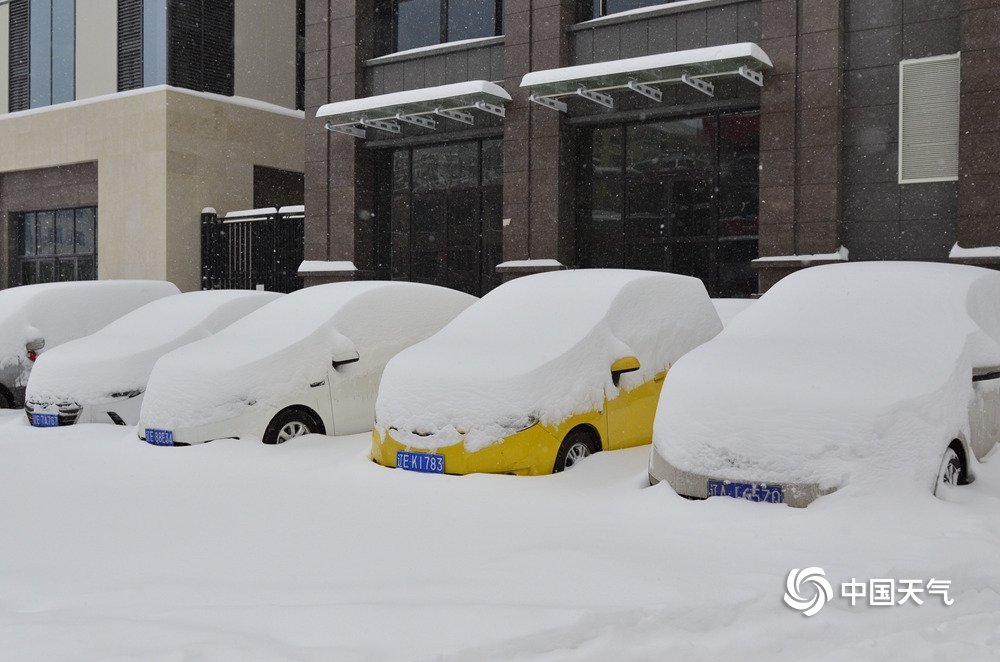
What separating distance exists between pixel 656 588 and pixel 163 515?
10.7ft

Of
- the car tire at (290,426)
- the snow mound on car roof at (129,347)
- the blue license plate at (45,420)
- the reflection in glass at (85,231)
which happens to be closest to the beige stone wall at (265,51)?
the reflection in glass at (85,231)

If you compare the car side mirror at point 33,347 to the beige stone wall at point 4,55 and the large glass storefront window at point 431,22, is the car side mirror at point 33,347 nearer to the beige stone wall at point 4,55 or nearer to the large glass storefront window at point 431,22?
the large glass storefront window at point 431,22

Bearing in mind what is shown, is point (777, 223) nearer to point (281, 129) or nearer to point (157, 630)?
point (157, 630)

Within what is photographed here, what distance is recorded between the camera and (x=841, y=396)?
18.3 feet

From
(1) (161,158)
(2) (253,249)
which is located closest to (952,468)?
(2) (253,249)

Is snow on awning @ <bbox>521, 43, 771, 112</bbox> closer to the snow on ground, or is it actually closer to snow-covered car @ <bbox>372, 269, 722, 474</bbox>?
snow-covered car @ <bbox>372, 269, 722, 474</bbox>

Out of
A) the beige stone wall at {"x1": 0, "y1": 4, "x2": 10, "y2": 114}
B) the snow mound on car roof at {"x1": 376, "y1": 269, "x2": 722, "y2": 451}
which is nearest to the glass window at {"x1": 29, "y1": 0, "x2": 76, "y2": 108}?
the beige stone wall at {"x1": 0, "y1": 4, "x2": 10, "y2": 114}

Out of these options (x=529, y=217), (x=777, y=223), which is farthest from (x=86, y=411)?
(x=777, y=223)

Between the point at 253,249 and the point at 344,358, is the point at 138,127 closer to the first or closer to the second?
the point at 253,249

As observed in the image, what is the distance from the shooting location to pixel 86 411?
377 inches

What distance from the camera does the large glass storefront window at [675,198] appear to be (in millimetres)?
15203

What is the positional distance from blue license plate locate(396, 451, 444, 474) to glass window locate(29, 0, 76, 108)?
21.1 metres

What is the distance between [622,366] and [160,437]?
405 centimetres

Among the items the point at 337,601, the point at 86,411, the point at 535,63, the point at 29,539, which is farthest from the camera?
the point at 535,63
